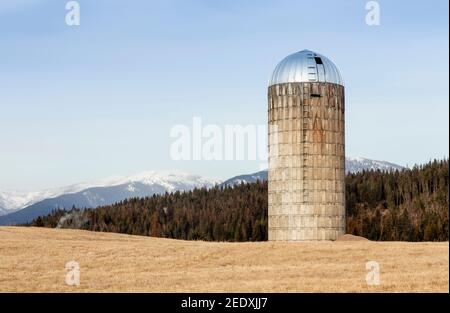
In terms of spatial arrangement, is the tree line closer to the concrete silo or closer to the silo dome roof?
the concrete silo

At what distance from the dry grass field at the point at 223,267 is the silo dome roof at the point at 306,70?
57.5 feet

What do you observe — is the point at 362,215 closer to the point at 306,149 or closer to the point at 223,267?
the point at 306,149

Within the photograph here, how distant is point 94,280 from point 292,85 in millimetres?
30725

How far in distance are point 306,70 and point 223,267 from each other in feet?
84.7

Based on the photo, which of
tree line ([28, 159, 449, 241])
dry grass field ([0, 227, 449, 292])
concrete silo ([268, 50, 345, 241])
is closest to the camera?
dry grass field ([0, 227, 449, 292])

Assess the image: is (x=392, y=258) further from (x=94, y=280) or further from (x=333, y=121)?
(x=333, y=121)

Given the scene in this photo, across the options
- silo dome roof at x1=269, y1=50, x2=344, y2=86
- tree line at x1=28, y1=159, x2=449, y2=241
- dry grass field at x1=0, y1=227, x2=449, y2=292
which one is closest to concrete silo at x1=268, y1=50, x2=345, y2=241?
silo dome roof at x1=269, y1=50, x2=344, y2=86

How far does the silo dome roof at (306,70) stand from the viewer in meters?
63.7

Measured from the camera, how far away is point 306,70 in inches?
2516

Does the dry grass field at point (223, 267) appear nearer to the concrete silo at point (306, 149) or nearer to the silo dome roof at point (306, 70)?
the concrete silo at point (306, 149)

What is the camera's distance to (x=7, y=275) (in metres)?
39.9

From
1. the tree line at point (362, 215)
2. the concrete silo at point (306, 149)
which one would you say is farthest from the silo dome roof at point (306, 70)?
the tree line at point (362, 215)

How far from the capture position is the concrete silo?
206 feet
